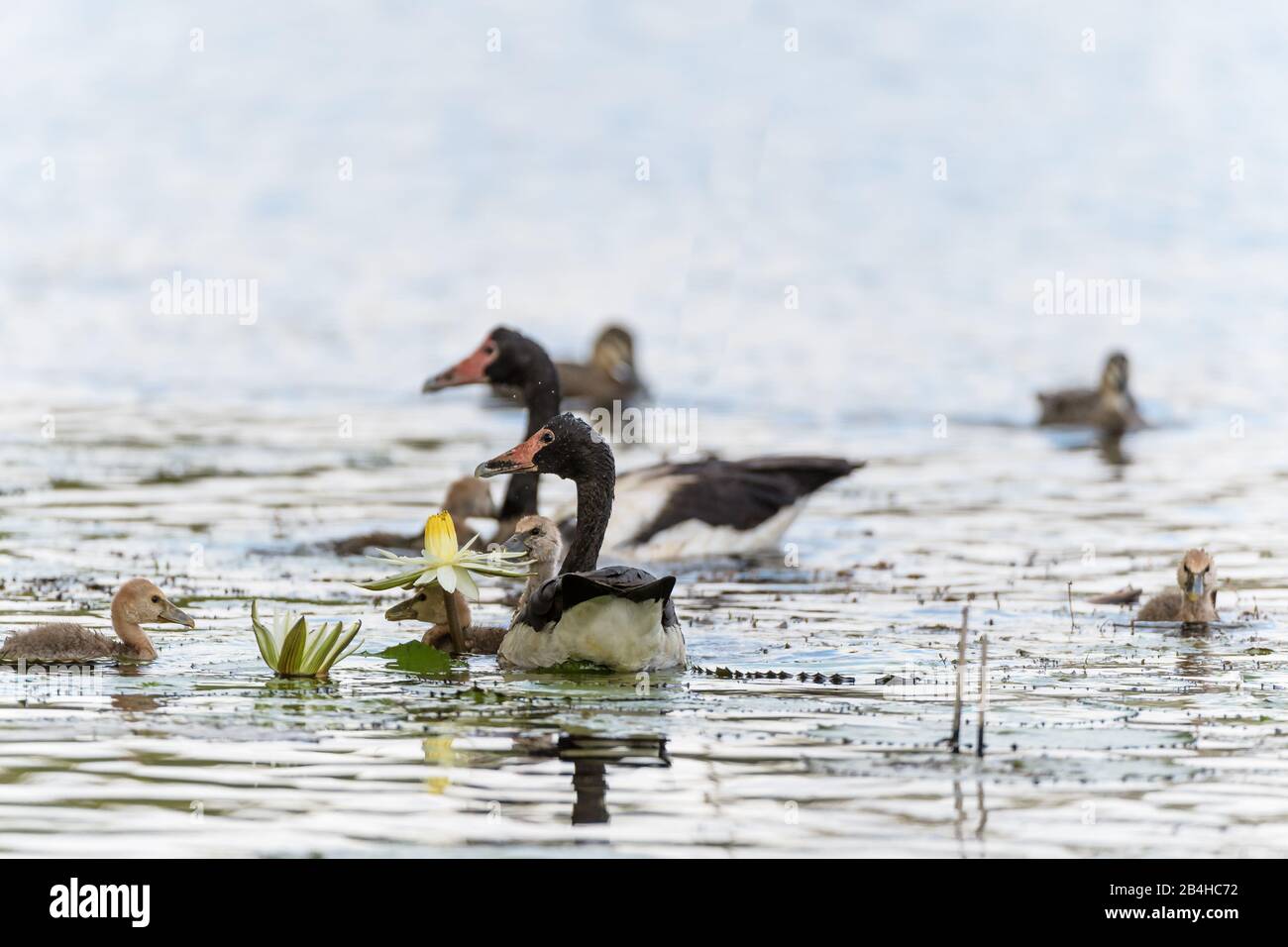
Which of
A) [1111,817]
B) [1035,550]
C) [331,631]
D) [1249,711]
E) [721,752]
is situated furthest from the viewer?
[1035,550]

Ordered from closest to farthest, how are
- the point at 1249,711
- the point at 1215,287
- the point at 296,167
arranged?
the point at 1249,711 < the point at 1215,287 < the point at 296,167

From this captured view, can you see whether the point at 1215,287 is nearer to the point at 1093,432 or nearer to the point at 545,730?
the point at 1093,432

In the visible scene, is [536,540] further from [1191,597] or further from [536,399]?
[536,399]

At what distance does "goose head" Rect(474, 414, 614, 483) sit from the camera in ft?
38.5

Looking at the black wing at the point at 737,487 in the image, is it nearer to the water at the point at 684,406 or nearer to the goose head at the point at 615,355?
the water at the point at 684,406

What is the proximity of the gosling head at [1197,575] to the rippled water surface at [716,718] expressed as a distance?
373 mm

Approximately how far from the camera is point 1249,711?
9.70 meters

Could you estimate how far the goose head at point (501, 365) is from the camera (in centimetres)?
1631

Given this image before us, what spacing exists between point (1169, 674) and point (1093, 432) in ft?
51.6

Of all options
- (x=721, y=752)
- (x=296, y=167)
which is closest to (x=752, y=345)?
(x=296, y=167)

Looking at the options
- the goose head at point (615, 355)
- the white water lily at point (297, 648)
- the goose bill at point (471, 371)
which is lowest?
the white water lily at point (297, 648)

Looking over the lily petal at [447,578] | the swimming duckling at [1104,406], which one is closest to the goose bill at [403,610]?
the lily petal at [447,578]

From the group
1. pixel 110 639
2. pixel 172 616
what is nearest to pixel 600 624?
pixel 172 616

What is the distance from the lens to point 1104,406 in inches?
1028
